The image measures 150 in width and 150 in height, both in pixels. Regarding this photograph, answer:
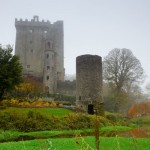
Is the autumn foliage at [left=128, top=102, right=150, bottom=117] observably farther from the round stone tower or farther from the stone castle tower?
the round stone tower

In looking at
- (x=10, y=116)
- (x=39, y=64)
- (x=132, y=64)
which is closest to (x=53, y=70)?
(x=39, y=64)

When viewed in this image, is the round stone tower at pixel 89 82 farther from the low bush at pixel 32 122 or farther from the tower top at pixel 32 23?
the tower top at pixel 32 23

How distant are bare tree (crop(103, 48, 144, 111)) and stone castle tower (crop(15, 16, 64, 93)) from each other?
1612 cm

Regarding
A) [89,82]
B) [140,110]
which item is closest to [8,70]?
[89,82]

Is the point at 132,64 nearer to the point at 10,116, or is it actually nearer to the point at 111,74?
the point at 111,74

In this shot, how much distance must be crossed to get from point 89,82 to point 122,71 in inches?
564

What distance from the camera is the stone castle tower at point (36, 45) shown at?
2611 inches

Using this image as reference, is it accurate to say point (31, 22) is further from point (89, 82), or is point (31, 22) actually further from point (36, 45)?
point (89, 82)

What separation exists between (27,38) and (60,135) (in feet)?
168

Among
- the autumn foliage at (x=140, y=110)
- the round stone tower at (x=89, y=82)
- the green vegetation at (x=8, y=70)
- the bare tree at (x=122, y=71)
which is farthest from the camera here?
the autumn foliage at (x=140, y=110)

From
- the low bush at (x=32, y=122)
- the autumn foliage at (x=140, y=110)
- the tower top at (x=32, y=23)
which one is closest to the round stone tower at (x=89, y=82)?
the low bush at (x=32, y=122)

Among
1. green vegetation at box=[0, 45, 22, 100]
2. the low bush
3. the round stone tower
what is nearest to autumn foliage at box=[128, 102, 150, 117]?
the round stone tower

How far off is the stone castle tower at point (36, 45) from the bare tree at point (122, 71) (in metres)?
16.1

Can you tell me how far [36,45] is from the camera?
68.6 meters
